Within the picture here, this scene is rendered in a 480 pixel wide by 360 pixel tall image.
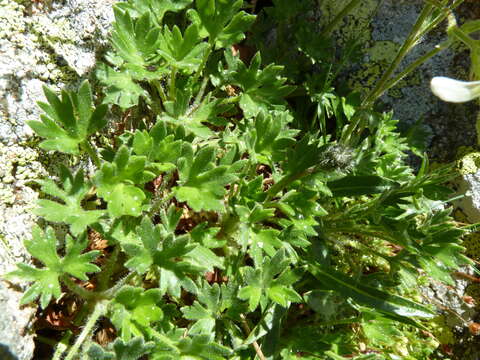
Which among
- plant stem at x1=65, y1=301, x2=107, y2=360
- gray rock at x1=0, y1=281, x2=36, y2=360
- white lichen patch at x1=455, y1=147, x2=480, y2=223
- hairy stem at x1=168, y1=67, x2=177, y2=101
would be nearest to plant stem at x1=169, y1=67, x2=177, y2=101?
hairy stem at x1=168, y1=67, x2=177, y2=101

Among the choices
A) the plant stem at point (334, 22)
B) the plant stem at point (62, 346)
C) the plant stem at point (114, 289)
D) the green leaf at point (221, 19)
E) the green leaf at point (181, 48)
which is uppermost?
the plant stem at point (334, 22)

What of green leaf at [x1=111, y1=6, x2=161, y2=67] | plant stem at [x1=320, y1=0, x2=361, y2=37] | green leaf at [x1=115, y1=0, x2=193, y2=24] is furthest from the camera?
plant stem at [x1=320, y1=0, x2=361, y2=37]

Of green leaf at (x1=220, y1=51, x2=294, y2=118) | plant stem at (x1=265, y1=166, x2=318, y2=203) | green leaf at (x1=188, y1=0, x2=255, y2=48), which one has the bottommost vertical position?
plant stem at (x1=265, y1=166, x2=318, y2=203)

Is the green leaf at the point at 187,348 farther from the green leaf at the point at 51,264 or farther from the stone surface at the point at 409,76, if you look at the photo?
the stone surface at the point at 409,76

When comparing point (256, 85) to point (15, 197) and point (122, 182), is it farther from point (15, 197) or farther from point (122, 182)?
point (15, 197)

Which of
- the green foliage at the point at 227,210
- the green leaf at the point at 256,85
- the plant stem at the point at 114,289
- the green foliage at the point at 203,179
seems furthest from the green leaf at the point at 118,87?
the plant stem at the point at 114,289

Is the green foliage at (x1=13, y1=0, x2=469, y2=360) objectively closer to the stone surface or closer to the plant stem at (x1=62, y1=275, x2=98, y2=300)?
the plant stem at (x1=62, y1=275, x2=98, y2=300)

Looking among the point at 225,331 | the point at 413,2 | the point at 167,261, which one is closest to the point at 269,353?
the point at 225,331

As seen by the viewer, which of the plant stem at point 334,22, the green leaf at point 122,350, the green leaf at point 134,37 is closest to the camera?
the green leaf at point 122,350
